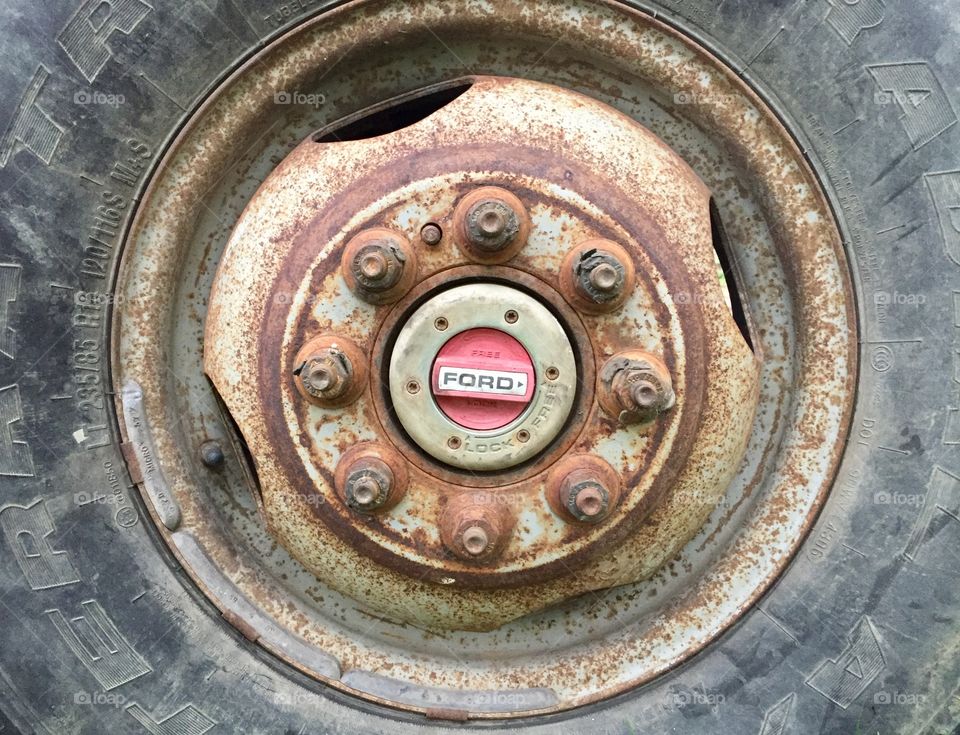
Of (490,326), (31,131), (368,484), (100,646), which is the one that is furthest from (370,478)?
(31,131)

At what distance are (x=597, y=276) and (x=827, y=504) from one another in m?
0.66

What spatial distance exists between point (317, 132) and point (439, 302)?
44 cm

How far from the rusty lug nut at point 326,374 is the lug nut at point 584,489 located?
0.39 metres

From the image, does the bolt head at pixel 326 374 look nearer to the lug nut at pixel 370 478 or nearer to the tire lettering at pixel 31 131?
the lug nut at pixel 370 478

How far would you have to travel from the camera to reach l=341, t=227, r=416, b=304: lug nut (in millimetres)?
1146

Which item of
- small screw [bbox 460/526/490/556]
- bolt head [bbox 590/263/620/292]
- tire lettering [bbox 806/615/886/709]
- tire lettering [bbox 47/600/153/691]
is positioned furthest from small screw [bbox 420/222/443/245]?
tire lettering [bbox 806/615/886/709]

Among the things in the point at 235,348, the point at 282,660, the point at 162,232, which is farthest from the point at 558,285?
the point at 282,660

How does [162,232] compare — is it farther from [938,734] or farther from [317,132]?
[938,734]

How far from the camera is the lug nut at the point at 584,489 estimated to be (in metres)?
1.19

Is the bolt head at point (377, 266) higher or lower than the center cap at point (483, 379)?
higher

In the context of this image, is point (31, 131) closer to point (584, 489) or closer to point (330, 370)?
point (330, 370)

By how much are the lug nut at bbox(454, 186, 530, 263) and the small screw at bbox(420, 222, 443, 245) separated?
4cm

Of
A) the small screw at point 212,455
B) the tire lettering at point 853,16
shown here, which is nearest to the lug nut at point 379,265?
the small screw at point 212,455

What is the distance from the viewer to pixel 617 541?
131 cm
